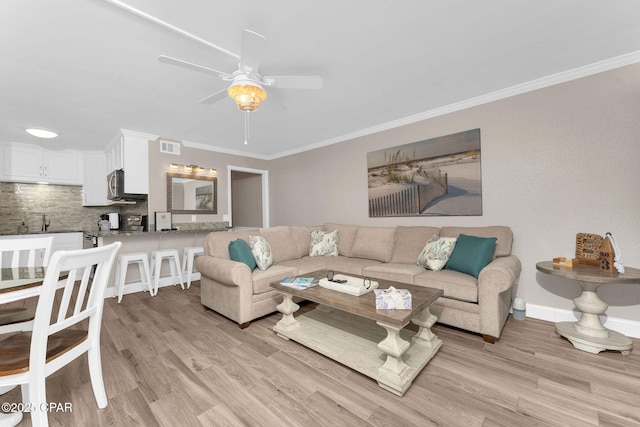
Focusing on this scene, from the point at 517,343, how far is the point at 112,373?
3.21 metres

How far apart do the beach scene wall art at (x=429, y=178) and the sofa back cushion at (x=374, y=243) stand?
1.20 feet

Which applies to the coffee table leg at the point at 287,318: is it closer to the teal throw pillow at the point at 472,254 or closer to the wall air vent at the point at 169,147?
the teal throw pillow at the point at 472,254

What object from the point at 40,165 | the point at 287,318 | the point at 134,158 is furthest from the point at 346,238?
Result: the point at 40,165

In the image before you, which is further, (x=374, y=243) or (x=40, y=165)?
(x=40, y=165)

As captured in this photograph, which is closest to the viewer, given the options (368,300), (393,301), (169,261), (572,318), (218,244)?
(393,301)

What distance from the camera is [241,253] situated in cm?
285

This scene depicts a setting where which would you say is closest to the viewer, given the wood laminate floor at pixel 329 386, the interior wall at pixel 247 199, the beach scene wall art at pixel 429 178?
the wood laminate floor at pixel 329 386

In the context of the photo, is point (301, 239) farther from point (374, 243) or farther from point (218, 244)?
point (218, 244)

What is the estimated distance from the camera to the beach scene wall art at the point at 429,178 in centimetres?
310

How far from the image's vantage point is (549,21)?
6.01 feet

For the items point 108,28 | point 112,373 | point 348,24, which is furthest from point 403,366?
point 108,28

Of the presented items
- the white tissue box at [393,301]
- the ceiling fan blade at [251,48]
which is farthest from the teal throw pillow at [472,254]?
the ceiling fan blade at [251,48]

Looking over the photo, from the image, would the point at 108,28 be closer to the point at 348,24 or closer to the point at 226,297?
the point at 348,24

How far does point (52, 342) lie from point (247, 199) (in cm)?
532
